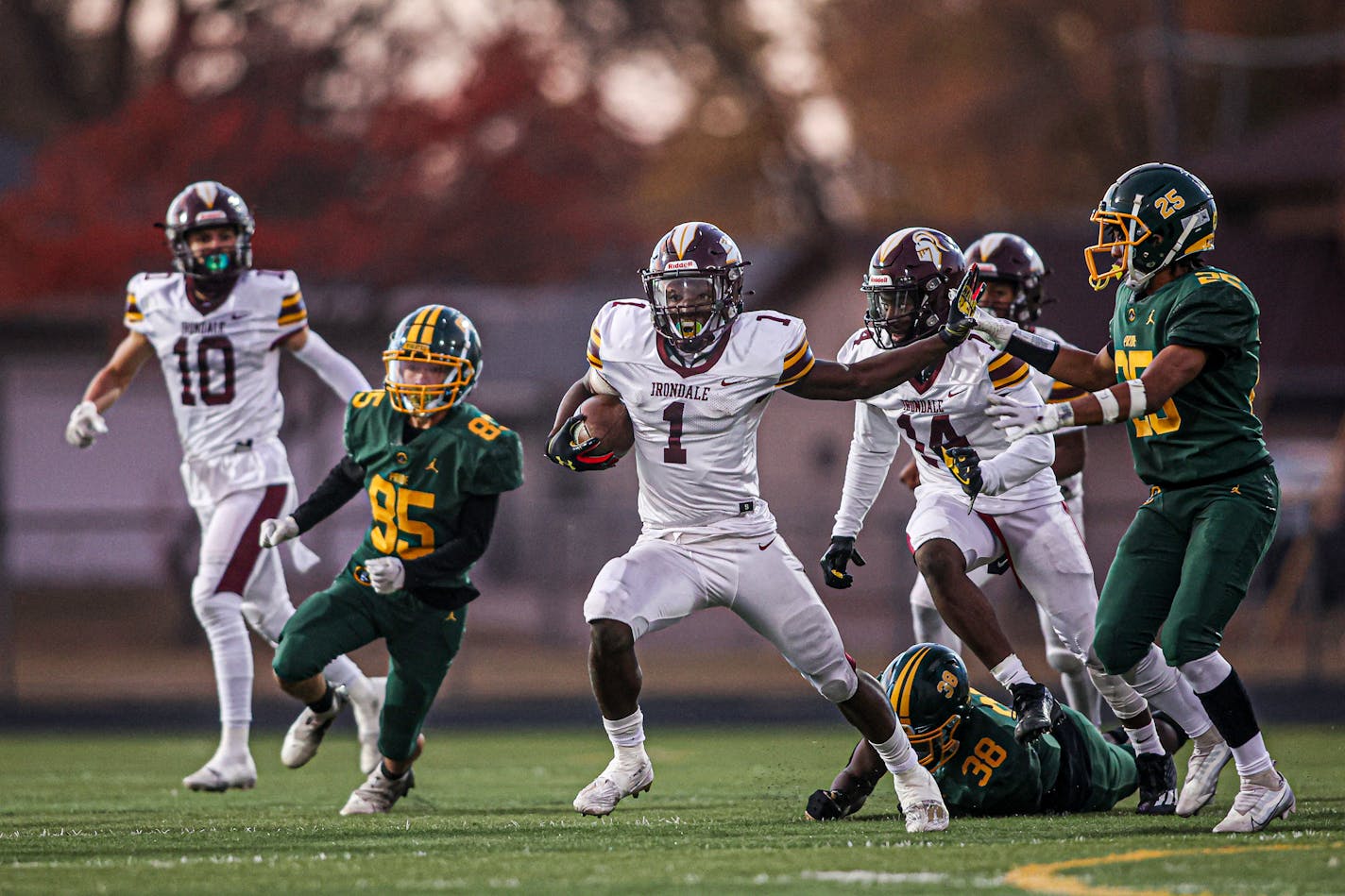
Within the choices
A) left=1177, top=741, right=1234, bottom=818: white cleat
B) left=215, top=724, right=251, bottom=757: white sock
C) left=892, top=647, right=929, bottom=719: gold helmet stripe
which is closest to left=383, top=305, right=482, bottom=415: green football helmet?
left=215, top=724, right=251, bottom=757: white sock

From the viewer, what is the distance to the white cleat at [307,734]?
793 cm

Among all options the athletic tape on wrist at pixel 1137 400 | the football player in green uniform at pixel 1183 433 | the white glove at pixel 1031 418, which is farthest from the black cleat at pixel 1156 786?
the white glove at pixel 1031 418

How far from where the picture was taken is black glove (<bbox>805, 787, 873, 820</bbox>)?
6.92 m

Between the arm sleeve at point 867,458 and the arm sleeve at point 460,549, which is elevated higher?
the arm sleeve at point 867,458

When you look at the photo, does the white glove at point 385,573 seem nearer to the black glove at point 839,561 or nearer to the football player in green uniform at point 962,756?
the black glove at point 839,561

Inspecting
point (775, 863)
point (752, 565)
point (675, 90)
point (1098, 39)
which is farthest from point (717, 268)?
point (1098, 39)

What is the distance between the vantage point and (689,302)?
260 inches

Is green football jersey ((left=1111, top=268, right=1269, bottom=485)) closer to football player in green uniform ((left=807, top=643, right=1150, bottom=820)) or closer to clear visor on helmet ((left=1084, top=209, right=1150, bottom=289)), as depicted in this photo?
clear visor on helmet ((left=1084, top=209, right=1150, bottom=289))

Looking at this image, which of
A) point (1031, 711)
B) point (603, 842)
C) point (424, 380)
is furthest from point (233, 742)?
point (1031, 711)

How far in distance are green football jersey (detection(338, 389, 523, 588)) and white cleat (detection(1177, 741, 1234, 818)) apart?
2718mm

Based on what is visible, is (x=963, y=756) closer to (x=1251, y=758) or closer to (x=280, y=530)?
(x=1251, y=758)

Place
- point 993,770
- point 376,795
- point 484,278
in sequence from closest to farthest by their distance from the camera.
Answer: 1. point 993,770
2. point 376,795
3. point 484,278

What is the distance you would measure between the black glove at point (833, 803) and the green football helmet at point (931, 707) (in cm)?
27

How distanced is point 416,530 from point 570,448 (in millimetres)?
1079
